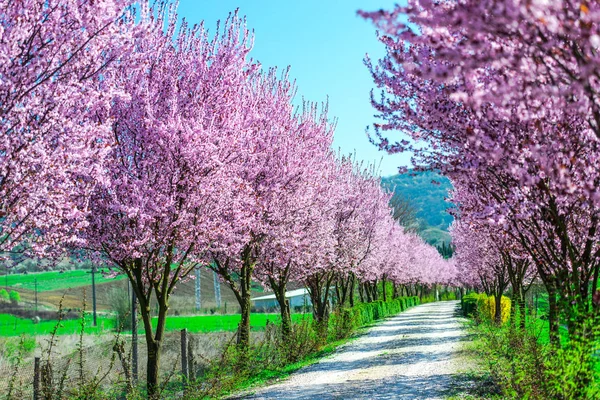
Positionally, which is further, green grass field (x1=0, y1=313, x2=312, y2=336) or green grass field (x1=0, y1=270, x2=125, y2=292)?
green grass field (x1=0, y1=270, x2=125, y2=292)

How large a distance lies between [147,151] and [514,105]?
660 centimetres

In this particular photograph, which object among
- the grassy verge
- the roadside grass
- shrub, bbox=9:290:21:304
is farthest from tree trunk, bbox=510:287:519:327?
shrub, bbox=9:290:21:304

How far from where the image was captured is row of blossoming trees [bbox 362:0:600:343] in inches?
124

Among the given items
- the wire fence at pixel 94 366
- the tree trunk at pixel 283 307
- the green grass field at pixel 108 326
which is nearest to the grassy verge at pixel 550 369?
the wire fence at pixel 94 366

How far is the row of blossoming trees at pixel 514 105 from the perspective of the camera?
3160mm

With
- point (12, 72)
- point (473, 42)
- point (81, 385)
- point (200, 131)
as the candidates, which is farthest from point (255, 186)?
point (473, 42)

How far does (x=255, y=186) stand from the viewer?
14.8m

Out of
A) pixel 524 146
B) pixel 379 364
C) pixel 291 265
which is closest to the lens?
pixel 524 146

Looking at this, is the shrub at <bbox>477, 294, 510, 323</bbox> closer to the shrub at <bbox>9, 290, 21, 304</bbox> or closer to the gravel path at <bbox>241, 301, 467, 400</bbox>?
the gravel path at <bbox>241, 301, 467, 400</bbox>

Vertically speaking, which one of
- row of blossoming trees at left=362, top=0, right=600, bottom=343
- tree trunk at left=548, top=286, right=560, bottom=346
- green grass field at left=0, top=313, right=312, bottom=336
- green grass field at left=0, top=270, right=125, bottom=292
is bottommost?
green grass field at left=0, top=313, right=312, bottom=336

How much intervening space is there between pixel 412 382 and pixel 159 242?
6373 mm

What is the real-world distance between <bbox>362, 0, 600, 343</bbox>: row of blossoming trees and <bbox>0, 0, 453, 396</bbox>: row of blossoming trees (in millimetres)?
3856

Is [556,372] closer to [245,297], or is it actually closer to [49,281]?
[245,297]

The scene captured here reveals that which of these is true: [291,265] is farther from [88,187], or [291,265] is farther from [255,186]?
[88,187]
